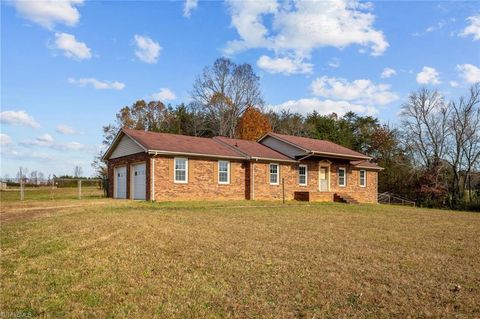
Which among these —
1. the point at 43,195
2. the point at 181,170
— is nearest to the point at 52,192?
the point at 43,195

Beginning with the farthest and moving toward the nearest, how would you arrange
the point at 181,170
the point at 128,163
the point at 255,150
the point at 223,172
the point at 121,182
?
1. the point at 255,150
2. the point at 121,182
3. the point at 223,172
4. the point at 128,163
5. the point at 181,170

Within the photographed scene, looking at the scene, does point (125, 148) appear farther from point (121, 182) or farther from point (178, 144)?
point (178, 144)

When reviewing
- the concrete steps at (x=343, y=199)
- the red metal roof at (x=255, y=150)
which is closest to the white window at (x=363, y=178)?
the concrete steps at (x=343, y=199)

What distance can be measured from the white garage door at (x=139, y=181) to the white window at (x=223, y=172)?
4.50m

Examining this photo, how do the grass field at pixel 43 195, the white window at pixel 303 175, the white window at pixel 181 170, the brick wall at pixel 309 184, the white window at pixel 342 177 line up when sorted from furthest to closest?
the white window at pixel 342 177 < the white window at pixel 303 175 < the brick wall at pixel 309 184 < the grass field at pixel 43 195 < the white window at pixel 181 170

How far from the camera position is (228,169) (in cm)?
2548

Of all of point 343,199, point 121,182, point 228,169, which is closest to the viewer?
point 228,169

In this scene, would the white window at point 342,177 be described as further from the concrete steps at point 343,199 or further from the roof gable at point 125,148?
the roof gable at point 125,148

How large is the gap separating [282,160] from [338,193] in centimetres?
541

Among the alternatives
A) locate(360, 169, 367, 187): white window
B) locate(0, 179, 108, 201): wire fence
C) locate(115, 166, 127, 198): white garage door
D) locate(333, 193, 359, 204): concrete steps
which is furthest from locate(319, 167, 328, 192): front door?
locate(0, 179, 108, 201): wire fence

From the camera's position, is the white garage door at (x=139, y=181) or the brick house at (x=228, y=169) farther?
the white garage door at (x=139, y=181)

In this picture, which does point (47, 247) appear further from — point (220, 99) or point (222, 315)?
point (220, 99)

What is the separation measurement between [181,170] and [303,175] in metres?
9.60

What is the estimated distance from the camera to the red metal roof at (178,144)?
74.6 feet
